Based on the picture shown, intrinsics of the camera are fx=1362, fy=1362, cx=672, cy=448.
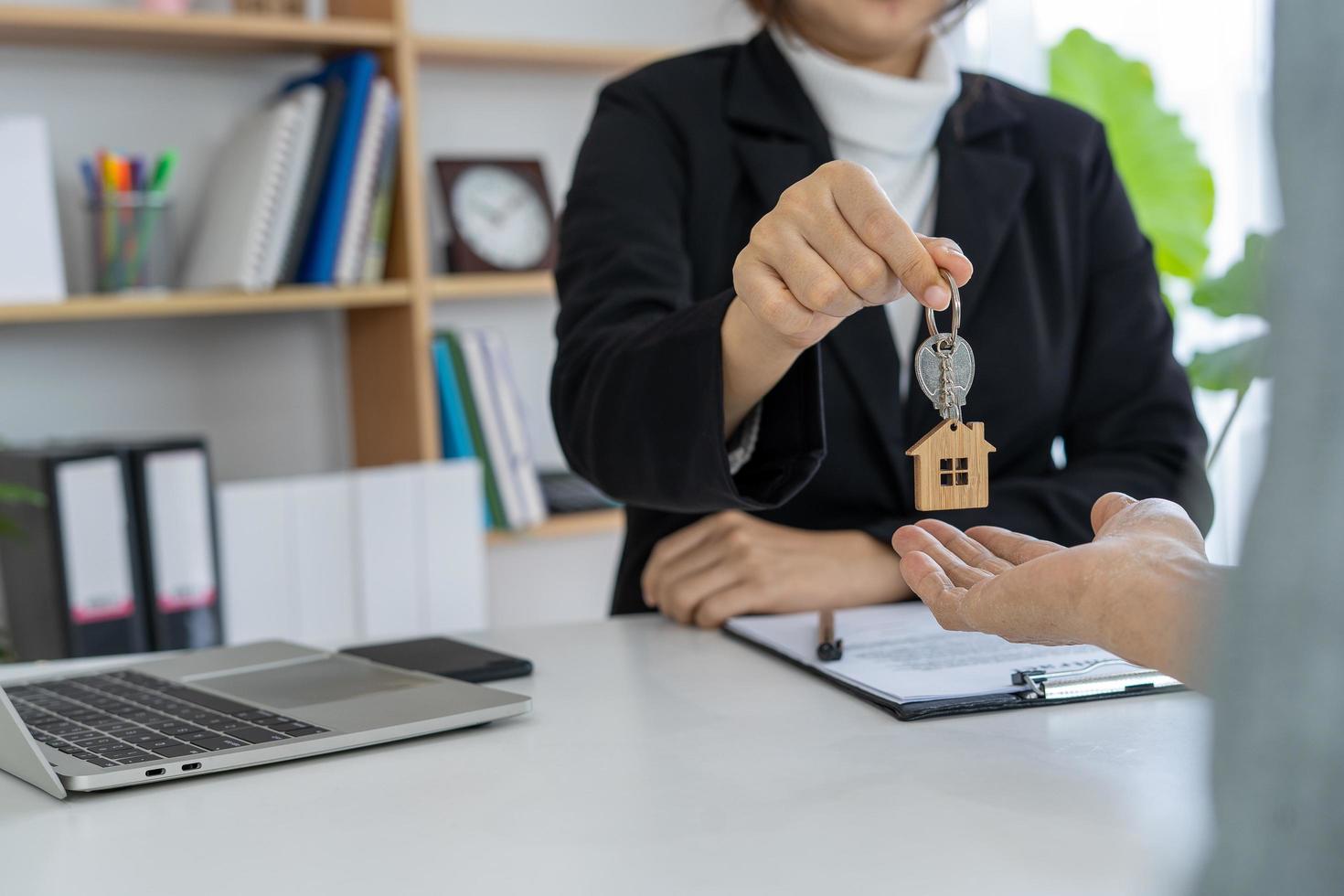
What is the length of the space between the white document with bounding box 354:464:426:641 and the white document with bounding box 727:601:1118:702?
45.5 inches

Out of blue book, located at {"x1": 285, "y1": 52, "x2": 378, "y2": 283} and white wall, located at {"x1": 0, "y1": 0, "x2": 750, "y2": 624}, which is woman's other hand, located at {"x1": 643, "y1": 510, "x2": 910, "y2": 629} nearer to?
white wall, located at {"x1": 0, "y1": 0, "x2": 750, "y2": 624}

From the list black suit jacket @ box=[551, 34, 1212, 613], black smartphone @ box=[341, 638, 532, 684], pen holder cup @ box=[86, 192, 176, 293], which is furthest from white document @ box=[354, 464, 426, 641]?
black smartphone @ box=[341, 638, 532, 684]

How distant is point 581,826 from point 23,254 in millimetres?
1612

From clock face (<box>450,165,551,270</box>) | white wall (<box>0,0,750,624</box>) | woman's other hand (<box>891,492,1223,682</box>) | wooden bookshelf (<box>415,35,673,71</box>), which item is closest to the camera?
woman's other hand (<box>891,492,1223,682</box>)

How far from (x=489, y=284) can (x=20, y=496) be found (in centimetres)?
82

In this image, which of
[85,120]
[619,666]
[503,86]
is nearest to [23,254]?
[85,120]

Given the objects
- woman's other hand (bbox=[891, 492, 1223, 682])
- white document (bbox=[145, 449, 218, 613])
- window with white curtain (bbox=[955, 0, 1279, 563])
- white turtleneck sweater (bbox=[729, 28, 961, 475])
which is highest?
window with white curtain (bbox=[955, 0, 1279, 563])

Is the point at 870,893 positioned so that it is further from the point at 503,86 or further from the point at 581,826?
the point at 503,86

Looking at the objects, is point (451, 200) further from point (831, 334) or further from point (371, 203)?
point (831, 334)

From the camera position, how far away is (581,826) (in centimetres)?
57

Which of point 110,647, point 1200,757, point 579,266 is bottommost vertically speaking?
point 110,647

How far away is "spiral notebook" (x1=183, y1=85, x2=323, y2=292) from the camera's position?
6.50 feet

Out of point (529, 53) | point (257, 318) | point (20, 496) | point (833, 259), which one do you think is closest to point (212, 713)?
point (833, 259)

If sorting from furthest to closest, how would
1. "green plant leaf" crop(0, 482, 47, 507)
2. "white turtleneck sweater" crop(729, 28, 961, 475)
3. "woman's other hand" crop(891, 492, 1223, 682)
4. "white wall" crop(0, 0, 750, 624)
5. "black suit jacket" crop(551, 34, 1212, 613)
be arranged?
"white wall" crop(0, 0, 750, 624)
"green plant leaf" crop(0, 482, 47, 507)
"white turtleneck sweater" crop(729, 28, 961, 475)
"black suit jacket" crop(551, 34, 1212, 613)
"woman's other hand" crop(891, 492, 1223, 682)
